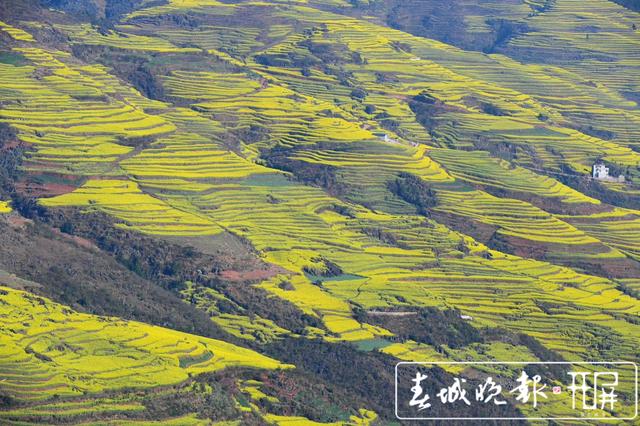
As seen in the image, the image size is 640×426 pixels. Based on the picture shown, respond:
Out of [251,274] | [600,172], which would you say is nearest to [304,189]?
[251,274]

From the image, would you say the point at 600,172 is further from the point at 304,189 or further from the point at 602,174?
the point at 304,189

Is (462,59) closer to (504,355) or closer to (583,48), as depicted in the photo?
(583,48)

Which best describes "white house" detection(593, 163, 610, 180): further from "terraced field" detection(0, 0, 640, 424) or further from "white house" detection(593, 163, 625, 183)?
"terraced field" detection(0, 0, 640, 424)

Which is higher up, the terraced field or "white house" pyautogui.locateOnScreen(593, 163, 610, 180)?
the terraced field

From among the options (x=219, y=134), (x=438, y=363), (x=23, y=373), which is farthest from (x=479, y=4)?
(x=23, y=373)

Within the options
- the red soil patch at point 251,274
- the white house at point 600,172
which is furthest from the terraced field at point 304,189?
the white house at point 600,172

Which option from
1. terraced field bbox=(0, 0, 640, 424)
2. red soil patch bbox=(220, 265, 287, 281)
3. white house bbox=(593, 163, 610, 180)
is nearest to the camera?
terraced field bbox=(0, 0, 640, 424)

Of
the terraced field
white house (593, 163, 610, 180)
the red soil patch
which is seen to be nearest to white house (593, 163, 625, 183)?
white house (593, 163, 610, 180)

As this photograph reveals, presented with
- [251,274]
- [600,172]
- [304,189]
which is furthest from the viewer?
[600,172]

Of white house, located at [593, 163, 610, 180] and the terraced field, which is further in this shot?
white house, located at [593, 163, 610, 180]
